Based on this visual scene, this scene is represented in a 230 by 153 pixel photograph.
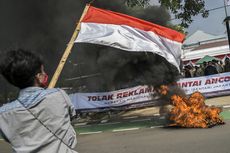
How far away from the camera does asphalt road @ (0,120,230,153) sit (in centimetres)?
825

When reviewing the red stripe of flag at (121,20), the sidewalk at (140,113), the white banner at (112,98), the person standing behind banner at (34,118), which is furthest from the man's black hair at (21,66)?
the white banner at (112,98)

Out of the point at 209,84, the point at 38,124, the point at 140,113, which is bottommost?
the point at 38,124

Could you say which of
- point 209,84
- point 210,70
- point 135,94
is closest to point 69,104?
point 135,94

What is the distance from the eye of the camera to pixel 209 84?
690 inches

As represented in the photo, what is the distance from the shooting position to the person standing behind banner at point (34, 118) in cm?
224

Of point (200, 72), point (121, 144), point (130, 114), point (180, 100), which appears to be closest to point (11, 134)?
point (121, 144)

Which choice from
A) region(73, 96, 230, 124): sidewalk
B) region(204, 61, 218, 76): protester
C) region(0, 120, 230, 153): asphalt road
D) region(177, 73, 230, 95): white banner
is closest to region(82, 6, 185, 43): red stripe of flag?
region(0, 120, 230, 153): asphalt road

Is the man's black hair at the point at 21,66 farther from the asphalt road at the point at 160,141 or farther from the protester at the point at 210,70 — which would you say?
the protester at the point at 210,70

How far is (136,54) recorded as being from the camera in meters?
15.1

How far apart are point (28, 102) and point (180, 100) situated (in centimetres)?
977

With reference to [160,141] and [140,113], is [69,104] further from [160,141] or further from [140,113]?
[140,113]

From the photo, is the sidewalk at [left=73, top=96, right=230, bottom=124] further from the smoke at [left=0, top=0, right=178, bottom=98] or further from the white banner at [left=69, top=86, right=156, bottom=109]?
the smoke at [left=0, top=0, right=178, bottom=98]

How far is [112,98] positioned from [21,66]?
1418 centimetres

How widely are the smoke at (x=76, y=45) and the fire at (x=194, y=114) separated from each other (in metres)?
2.90
